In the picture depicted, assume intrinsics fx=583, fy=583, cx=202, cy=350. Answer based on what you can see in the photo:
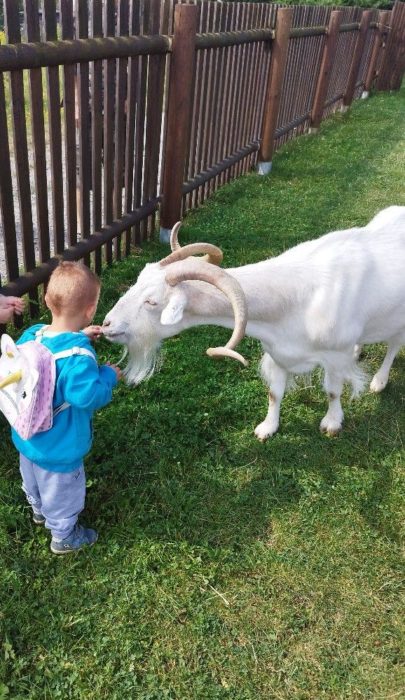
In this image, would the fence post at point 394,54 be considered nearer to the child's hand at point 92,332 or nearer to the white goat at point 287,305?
the white goat at point 287,305

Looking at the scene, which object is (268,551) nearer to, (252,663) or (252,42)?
(252,663)

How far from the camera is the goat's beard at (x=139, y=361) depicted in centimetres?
323

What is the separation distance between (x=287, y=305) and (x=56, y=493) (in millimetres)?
1577

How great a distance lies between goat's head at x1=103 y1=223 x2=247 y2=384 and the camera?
2.73 m

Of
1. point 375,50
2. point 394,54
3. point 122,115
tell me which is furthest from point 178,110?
point 394,54

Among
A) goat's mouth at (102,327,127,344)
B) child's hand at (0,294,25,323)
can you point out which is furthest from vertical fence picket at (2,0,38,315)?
goat's mouth at (102,327,127,344)

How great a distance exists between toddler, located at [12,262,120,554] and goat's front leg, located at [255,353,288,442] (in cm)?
138

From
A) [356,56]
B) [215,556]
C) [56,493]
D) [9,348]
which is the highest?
[9,348]

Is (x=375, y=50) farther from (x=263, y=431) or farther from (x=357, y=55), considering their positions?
(x=263, y=431)

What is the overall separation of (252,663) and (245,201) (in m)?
6.07

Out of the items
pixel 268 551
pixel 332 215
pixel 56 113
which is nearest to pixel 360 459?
pixel 268 551

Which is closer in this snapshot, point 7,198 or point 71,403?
point 71,403

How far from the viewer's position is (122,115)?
5.11 m

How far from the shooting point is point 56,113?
4.18 metres
